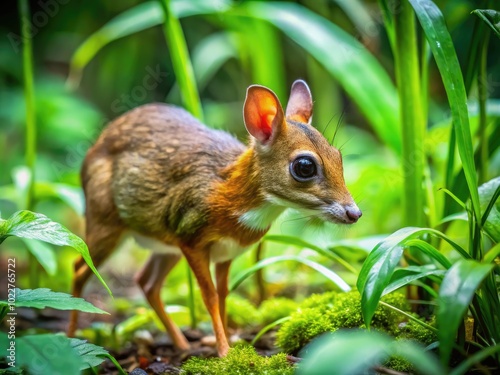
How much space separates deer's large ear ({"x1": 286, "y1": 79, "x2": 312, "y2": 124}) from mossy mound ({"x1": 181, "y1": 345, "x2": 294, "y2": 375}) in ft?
4.94

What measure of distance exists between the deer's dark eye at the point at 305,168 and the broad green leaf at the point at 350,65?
3.63ft

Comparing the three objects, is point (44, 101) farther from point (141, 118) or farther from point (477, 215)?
point (477, 215)

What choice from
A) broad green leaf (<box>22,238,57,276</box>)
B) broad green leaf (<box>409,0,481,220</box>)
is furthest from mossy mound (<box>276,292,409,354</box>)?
broad green leaf (<box>22,238,57,276</box>)

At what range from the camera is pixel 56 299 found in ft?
8.28

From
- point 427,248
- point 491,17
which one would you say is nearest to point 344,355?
point 427,248

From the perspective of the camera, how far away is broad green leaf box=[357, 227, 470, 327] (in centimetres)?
242

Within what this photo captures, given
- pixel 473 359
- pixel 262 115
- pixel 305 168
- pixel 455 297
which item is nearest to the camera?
pixel 473 359

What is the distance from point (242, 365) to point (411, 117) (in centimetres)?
184

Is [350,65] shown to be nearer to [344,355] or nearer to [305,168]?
[305,168]

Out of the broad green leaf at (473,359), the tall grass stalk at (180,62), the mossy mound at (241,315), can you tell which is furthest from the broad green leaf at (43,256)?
the broad green leaf at (473,359)

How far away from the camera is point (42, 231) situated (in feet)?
8.63

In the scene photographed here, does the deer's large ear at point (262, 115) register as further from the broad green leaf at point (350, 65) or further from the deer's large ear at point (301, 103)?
the broad green leaf at point (350, 65)

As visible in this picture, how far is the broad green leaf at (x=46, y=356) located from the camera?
7.02 feet

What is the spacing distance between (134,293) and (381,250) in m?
4.04
